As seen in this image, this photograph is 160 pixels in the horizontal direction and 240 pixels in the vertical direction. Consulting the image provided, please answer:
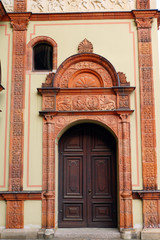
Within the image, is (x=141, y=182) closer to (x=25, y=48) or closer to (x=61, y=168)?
(x=61, y=168)

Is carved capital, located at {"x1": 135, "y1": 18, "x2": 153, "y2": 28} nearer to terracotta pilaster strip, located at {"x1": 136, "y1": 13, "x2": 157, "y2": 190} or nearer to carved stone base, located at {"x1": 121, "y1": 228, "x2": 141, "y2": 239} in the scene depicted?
terracotta pilaster strip, located at {"x1": 136, "y1": 13, "x2": 157, "y2": 190}

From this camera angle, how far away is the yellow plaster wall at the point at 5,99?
28.5ft

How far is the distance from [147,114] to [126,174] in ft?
5.65

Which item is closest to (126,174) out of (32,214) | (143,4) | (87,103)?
(87,103)

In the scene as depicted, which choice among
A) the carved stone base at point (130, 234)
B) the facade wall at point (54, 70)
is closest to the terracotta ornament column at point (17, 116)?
the facade wall at point (54, 70)

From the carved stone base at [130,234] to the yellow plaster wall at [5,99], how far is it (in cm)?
330

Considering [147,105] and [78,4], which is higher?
[78,4]

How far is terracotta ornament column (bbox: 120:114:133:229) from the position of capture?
8.28 meters

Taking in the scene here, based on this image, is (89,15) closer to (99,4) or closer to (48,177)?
(99,4)

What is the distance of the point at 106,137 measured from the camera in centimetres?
927

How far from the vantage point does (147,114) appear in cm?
871

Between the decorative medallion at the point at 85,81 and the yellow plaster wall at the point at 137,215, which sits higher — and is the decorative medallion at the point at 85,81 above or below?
above

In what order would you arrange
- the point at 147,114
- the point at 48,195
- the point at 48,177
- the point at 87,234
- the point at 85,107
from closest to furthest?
1. the point at 87,234
2. the point at 48,195
3. the point at 48,177
4. the point at 147,114
5. the point at 85,107

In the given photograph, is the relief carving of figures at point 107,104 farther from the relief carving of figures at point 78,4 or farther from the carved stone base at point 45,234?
the carved stone base at point 45,234
